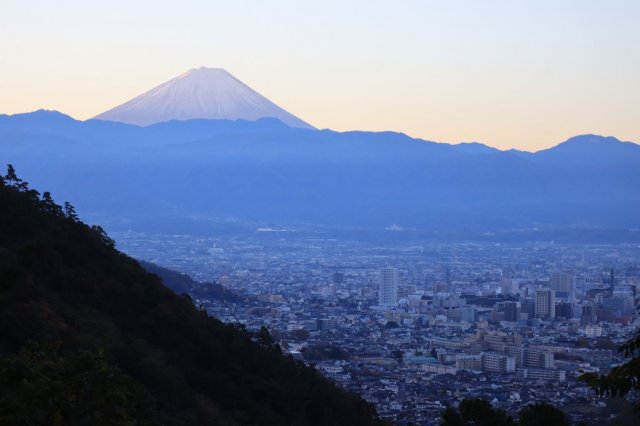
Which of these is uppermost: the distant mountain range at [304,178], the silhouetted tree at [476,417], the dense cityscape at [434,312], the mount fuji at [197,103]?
the mount fuji at [197,103]

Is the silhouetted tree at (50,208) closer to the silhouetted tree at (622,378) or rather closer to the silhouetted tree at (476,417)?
the silhouetted tree at (476,417)

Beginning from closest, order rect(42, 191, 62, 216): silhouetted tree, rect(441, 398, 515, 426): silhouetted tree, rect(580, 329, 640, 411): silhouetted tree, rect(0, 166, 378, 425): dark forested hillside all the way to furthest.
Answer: rect(580, 329, 640, 411): silhouetted tree → rect(0, 166, 378, 425): dark forested hillside → rect(441, 398, 515, 426): silhouetted tree → rect(42, 191, 62, 216): silhouetted tree

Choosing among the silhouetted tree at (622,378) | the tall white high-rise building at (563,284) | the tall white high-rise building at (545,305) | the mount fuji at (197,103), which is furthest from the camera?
the mount fuji at (197,103)

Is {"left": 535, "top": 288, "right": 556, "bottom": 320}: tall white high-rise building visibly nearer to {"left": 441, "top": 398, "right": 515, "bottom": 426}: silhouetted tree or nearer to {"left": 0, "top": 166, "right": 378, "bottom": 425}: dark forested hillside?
{"left": 0, "top": 166, "right": 378, "bottom": 425}: dark forested hillside

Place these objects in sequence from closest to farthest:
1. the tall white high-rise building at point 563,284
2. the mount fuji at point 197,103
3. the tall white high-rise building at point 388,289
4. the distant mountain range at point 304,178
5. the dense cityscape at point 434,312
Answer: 1. the dense cityscape at point 434,312
2. the tall white high-rise building at point 388,289
3. the tall white high-rise building at point 563,284
4. the distant mountain range at point 304,178
5. the mount fuji at point 197,103

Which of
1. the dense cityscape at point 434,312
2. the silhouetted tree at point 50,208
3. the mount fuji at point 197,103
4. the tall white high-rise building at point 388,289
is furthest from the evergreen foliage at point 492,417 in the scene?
the mount fuji at point 197,103

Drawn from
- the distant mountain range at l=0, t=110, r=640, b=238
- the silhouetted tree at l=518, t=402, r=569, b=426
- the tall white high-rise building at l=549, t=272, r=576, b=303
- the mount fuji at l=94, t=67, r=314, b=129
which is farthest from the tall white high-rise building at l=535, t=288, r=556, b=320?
the mount fuji at l=94, t=67, r=314, b=129
